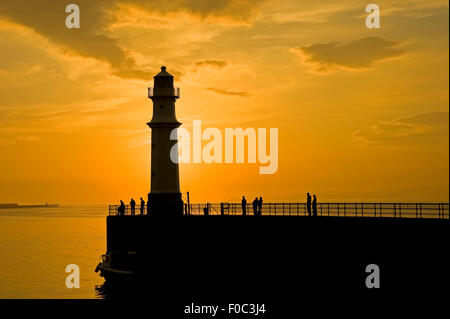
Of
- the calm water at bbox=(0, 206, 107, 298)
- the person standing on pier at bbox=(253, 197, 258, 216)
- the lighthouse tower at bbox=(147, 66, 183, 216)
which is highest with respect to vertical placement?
the lighthouse tower at bbox=(147, 66, 183, 216)

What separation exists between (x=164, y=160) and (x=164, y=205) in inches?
133

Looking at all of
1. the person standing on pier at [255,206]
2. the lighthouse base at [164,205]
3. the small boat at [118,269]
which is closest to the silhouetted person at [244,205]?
the person standing on pier at [255,206]

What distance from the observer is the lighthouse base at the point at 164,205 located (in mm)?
50969

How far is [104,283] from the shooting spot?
5581 cm

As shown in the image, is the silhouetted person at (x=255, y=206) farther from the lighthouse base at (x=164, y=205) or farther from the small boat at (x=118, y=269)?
the small boat at (x=118, y=269)

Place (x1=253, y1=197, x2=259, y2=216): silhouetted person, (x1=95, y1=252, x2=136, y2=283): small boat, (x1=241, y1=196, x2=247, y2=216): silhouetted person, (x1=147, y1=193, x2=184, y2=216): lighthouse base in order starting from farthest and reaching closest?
1. (x1=147, y1=193, x2=184, y2=216): lighthouse base
2. (x1=95, y1=252, x2=136, y2=283): small boat
3. (x1=241, y1=196, x2=247, y2=216): silhouetted person
4. (x1=253, y1=197, x2=259, y2=216): silhouetted person

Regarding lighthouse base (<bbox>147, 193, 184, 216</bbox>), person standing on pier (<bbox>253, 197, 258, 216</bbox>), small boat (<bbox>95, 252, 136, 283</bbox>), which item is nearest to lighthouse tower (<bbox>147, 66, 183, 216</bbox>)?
lighthouse base (<bbox>147, 193, 184, 216</bbox>)

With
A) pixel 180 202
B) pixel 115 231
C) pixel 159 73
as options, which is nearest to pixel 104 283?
pixel 115 231

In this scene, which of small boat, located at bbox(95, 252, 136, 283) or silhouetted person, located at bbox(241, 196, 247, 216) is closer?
silhouetted person, located at bbox(241, 196, 247, 216)

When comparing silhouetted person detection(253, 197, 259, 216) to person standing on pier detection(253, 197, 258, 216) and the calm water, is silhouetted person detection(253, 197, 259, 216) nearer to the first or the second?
person standing on pier detection(253, 197, 258, 216)

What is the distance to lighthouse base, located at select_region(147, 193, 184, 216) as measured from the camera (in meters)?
51.0

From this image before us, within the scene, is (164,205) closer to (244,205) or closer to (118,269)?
(118,269)
